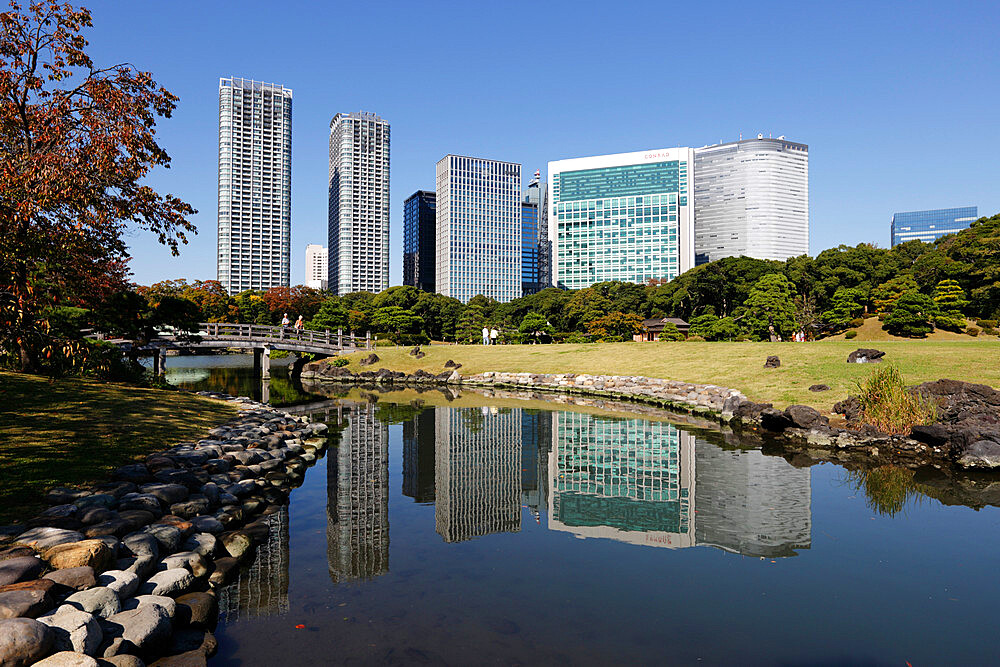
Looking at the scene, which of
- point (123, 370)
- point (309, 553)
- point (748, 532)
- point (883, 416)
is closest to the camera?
point (309, 553)

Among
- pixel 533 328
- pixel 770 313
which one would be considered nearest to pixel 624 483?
pixel 770 313

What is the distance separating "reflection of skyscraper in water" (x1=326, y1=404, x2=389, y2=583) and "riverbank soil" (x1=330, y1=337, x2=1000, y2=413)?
50.4 ft

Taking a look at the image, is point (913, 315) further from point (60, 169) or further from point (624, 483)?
point (60, 169)

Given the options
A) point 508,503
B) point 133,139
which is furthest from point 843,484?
point 133,139

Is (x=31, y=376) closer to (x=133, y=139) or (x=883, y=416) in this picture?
(x=133, y=139)

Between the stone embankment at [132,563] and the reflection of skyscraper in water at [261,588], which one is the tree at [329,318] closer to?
the stone embankment at [132,563]

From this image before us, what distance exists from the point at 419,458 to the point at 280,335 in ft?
111

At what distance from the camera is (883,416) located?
17.0m

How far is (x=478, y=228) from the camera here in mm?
178500

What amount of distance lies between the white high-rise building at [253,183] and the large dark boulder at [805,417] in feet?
557

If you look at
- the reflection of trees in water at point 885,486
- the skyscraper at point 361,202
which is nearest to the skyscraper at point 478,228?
the skyscraper at point 361,202

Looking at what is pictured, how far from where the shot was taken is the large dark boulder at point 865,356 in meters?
23.9

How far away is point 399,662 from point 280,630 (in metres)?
1.79

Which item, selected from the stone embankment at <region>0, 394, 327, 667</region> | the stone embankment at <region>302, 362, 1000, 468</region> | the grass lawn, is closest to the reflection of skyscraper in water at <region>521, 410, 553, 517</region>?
the stone embankment at <region>0, 394, 327, 667</region>
